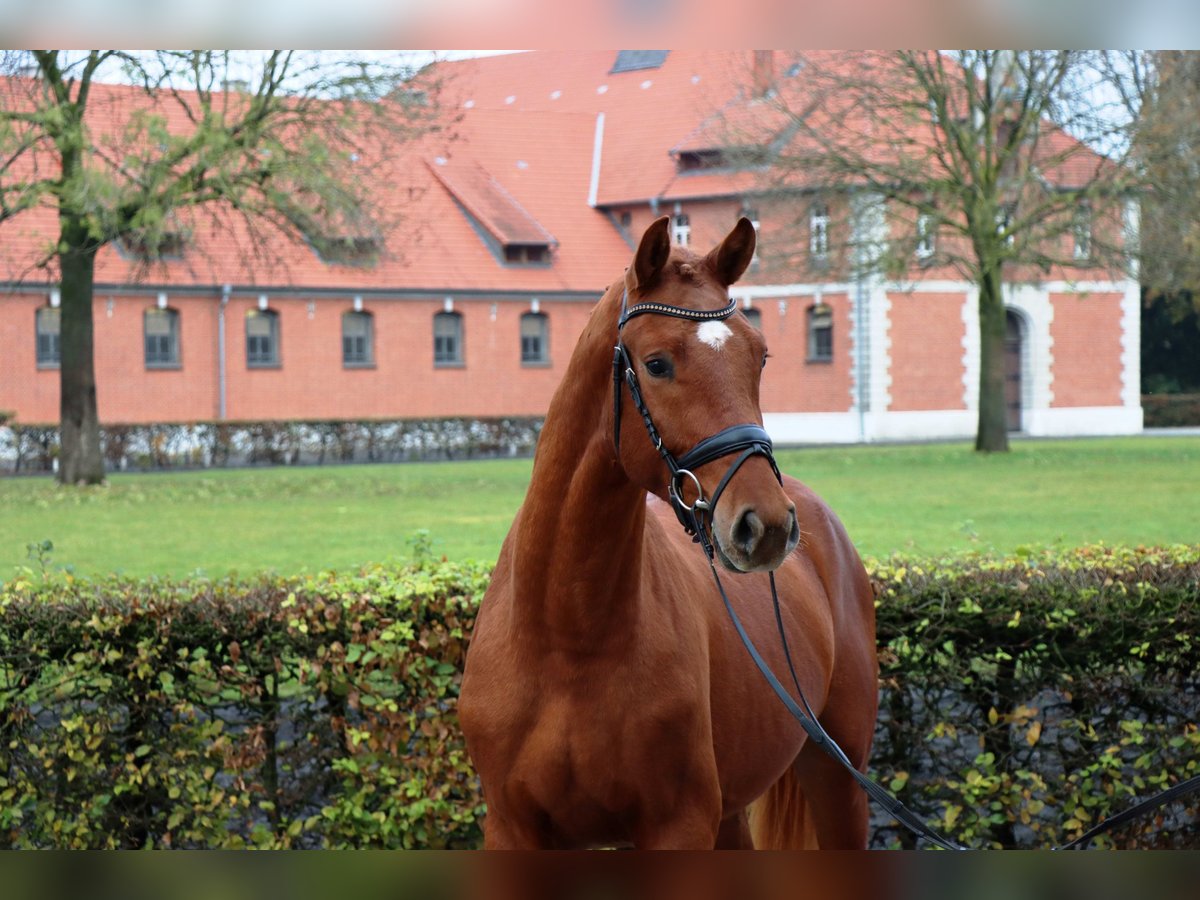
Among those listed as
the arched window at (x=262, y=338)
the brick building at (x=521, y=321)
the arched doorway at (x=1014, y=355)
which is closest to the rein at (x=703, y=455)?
the brick building at (x=521, y=321)

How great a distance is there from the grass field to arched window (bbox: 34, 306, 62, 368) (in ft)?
28.1

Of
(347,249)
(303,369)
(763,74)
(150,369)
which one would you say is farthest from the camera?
(303,369)

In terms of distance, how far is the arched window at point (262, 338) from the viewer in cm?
4022

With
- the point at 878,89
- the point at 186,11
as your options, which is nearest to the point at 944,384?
the point at 878,89

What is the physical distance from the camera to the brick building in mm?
38719

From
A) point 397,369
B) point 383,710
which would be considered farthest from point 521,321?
point 383,710

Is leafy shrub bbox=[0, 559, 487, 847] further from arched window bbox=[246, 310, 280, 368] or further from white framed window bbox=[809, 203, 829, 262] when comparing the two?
arched window bbox=[246, 310, 280, 368]

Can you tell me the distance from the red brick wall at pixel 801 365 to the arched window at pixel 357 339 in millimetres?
12776

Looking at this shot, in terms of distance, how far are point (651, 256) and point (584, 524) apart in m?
0.67

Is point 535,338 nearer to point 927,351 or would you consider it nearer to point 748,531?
point 927,351

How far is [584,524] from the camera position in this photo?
126 inches

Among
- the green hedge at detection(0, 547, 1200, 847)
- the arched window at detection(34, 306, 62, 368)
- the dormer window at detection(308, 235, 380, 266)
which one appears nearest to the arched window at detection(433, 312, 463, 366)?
the arched window at detection(34, 306, 62, 368)

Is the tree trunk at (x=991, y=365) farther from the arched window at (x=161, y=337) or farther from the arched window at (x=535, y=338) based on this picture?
the arched window at (x=161, y=337)

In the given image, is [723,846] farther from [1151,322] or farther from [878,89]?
[1151,322]
